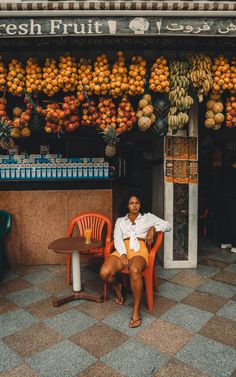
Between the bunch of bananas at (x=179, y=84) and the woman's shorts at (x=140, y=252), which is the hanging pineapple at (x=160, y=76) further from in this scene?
the woman's shorts at (x=140, y=252)

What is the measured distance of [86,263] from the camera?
532 centimetres

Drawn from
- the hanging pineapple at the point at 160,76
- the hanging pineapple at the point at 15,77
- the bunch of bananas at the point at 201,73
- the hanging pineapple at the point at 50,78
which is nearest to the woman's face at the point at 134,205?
the hanging pineapple at the point at 160,76

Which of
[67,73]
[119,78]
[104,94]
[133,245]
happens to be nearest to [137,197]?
[133,245]

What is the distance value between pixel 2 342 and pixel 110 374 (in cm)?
123

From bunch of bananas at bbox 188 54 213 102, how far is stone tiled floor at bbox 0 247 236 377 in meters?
2.77

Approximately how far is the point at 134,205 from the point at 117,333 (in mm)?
1560

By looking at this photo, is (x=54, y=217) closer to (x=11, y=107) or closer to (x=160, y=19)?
(x=11, y=107)

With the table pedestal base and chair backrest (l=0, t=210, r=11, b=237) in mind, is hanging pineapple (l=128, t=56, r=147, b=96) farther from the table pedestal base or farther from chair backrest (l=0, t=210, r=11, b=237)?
chair backrest (l=0, t=210, r=11, b=237)

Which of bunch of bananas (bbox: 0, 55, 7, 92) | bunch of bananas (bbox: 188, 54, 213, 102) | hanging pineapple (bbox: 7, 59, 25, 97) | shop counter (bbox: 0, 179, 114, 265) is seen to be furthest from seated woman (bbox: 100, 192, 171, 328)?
bunch of bananas (bbox: 0, 55, 7, 92)

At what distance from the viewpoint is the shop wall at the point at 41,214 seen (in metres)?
5.14

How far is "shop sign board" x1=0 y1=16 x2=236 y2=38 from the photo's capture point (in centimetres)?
337

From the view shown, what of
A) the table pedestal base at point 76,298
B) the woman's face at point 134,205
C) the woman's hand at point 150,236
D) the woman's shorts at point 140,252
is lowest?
the table pedestal base at point 76,298

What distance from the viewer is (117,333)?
10.3 feet

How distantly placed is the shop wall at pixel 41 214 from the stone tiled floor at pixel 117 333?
65cm
